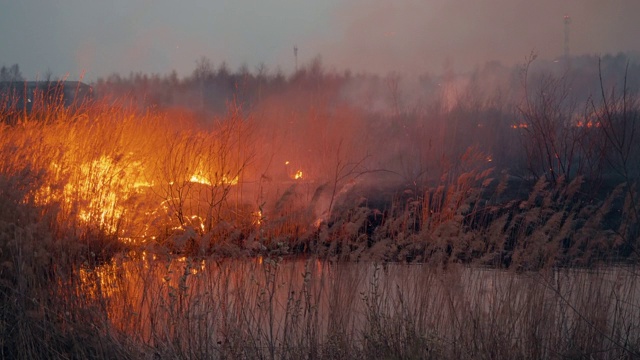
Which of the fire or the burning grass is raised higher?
the fire

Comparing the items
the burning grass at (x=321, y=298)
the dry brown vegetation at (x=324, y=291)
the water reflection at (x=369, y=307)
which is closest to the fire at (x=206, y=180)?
the dry brown vegetation at (x=324, y=291)

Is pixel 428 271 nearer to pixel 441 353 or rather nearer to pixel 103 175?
pixel 441 353

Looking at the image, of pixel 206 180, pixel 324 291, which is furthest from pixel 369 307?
pixel 206 180

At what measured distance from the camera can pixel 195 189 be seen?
8914 mm

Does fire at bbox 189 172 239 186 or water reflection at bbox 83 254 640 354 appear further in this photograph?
fire at bbox 189 172 239 186

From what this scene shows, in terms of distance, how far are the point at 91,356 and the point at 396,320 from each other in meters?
1.93

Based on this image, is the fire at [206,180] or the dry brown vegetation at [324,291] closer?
the dry brown vegetation at [324,291]

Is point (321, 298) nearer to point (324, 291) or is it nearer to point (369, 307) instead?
point (324, 291)

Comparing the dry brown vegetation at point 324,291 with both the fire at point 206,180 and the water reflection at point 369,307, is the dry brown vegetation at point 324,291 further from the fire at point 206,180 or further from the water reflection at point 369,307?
the fire at point 206,180

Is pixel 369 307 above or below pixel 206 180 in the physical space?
below

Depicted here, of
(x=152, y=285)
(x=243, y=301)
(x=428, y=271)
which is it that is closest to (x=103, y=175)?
(x=152, y=285)

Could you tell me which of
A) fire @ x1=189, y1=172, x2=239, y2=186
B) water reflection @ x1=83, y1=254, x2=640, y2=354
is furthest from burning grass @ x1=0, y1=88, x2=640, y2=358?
fire @ x1=189, y1=172, x2=239, y2=186

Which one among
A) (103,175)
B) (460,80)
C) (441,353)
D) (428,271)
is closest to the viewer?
(441,353)

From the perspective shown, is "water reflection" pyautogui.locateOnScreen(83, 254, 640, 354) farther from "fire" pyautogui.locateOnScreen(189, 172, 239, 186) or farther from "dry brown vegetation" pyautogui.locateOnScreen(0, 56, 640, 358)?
"fire" pyautogui.locateOnScreen(189, 172, 239, 186)
